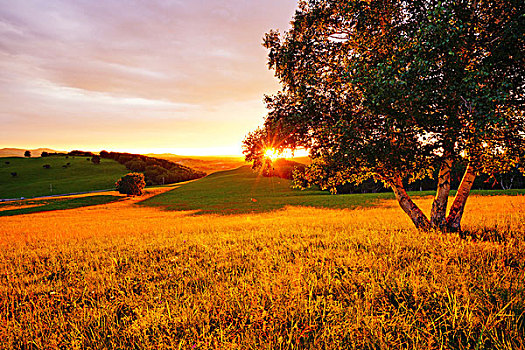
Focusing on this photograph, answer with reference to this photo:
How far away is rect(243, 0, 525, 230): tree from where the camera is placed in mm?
5496

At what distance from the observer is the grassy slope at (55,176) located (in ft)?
217

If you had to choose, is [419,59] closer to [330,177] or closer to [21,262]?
[330,177]

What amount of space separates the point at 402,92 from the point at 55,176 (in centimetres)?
11594

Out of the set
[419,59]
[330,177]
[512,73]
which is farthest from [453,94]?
[330,177]

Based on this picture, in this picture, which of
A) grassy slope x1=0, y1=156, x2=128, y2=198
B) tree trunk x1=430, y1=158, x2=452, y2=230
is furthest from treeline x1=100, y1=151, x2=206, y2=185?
tree trunk x1=430, y1=158, x2=452, y2=230

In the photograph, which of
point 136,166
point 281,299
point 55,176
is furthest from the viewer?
point 136,166

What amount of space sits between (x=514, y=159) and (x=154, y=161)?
4671 inches

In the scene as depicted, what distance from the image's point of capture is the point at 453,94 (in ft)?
17.9

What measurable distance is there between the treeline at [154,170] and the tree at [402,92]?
86.9 m

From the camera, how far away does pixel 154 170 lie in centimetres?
9181

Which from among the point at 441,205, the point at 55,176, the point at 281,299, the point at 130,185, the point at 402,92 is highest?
the point at 402,92

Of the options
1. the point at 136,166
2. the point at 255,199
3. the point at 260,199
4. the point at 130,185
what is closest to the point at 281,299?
the point at 260,199

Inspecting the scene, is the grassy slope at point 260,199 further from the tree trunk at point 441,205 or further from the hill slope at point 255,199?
the tree trunk at point 441,205

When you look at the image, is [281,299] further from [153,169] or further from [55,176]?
[55,176]
